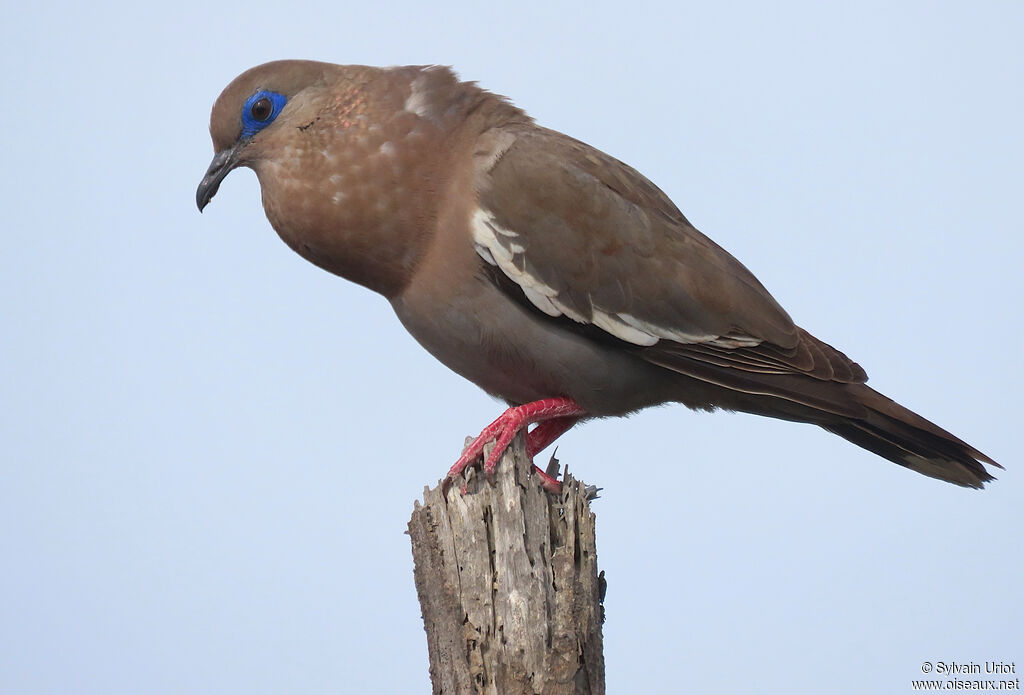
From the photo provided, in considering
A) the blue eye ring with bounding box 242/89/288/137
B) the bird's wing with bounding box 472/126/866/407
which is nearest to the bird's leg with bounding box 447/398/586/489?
the bird's wing with bounding box 472/126/866/407

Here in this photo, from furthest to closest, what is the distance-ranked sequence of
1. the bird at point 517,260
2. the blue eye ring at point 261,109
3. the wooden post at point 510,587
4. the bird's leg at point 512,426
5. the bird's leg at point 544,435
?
1. the bird's leg at point 544,435
2. the blue eye ring at point 261,109
3. the bird at point 517,260
4. the bird's leg at point 512,426
5. the wooden post at point 510,587

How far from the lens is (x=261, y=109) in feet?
15.7

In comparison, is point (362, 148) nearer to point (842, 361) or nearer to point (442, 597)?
point (442, 597)

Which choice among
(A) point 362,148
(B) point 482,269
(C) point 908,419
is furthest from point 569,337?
(C) point 908,419

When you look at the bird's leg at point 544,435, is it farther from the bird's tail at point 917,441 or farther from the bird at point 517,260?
the bird's tail at point 917,441

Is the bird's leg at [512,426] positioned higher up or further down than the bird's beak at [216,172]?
further down

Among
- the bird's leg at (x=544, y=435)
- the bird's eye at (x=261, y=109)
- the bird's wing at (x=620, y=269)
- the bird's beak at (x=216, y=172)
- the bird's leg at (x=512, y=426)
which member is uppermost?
the bird's eye at (x=261, y=109)

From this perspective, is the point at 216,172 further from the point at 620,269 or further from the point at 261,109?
the point at 620,269

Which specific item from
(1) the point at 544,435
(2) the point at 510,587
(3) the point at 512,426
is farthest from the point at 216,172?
(2) the point at 510,587

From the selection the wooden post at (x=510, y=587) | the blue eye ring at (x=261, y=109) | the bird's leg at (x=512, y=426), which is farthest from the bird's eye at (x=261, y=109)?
the wooden post at (x=510, y=587)

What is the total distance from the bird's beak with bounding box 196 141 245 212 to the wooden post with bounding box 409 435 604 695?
1659 mm

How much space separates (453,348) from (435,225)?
1.68 feet

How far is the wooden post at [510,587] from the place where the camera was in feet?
13.1

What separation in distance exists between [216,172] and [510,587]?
2210mm
